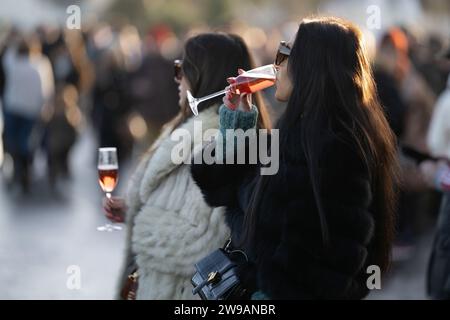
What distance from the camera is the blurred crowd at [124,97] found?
9586 mm

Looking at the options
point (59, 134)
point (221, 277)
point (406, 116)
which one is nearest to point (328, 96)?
point (221, 277)

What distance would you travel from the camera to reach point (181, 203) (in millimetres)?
4891

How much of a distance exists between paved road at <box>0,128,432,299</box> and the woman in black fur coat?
154 inches

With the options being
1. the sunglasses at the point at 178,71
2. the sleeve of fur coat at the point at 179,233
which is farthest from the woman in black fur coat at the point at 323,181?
the sunglasses at the point at 178,71

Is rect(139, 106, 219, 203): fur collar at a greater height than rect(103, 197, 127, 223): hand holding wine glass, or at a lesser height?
greater

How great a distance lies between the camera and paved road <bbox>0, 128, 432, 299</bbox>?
804 cm

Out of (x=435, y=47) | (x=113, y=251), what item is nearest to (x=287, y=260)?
(x=113, y=251)

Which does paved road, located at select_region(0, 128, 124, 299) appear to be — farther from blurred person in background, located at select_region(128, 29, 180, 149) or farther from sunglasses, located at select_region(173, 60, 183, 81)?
sunglasses, located at select_region(173, 60, 183, 81)

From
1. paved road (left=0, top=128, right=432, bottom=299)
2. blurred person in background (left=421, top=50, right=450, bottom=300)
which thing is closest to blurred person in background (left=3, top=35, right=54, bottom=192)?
paved road (left=0, top=128, right=432, bottom=299)

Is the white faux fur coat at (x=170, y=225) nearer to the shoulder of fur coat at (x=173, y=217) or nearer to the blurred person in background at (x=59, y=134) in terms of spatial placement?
the shoulder of fur coat at (x=173, y=217)

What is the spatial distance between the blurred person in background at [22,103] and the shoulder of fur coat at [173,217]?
8421mm

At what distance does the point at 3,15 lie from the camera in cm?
2792

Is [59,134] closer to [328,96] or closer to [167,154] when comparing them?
[167,154]

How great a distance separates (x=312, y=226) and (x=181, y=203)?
1263mm
